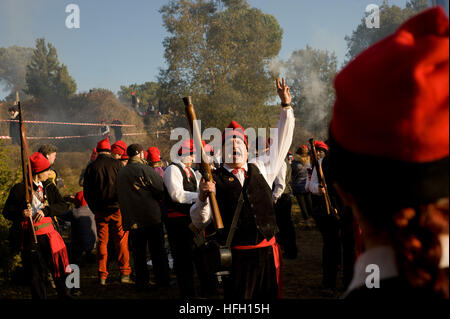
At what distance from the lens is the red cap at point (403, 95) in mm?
1052

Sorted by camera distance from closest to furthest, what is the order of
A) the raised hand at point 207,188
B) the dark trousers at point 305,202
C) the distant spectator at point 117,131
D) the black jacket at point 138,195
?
the raised hand at point 207,188, the black jacket at point 138,195, the dark trousers at point 305,202, the distant spectator at point 117,131

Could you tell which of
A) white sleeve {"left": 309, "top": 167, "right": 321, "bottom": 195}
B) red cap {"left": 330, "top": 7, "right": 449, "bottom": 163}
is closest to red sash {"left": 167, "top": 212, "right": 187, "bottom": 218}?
white sleeve {"left": 309, "top": 167, "right": 321, "bottom": 195}

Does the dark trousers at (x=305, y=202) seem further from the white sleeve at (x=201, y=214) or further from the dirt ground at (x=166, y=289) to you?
the white sleeve at (x=201, y=214)

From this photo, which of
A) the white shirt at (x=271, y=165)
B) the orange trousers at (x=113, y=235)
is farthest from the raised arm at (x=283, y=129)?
the orange trousers at (x=113, y=235)

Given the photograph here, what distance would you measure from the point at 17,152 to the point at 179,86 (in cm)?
1665

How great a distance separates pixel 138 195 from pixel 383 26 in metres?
46.4

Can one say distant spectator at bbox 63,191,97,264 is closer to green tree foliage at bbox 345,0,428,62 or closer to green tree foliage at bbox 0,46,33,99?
Answer: green tree foliage at bbox 345,0,428,62

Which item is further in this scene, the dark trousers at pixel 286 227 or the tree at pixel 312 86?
the tree at pixel 312 86

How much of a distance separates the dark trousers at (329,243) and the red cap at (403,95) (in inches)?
180

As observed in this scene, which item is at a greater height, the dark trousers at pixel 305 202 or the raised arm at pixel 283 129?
the raised arm at pixel 283 129

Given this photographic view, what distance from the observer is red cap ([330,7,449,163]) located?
3.45ft

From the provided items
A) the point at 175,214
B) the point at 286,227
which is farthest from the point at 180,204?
the point at 286,227

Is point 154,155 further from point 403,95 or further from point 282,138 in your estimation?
point 403,95
